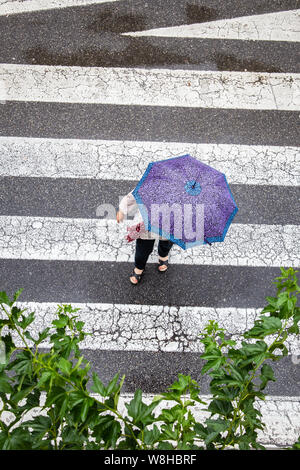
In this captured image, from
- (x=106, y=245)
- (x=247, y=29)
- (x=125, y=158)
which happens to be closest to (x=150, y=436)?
(x=106, y=245)

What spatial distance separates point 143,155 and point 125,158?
0.23m

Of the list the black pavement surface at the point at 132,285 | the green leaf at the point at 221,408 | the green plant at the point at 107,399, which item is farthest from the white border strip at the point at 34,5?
the green leaf at the point at 221,408

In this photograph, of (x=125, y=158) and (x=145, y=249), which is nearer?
(x=145, y=249)

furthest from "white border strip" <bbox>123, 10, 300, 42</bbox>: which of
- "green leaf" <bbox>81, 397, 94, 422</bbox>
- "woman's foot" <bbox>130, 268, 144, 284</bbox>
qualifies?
"green leaf" <bbox>81, 397, 94, 422</bbox>

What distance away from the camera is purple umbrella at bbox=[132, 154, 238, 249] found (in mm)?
4098

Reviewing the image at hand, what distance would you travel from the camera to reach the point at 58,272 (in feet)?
17.5

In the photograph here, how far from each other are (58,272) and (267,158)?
3.02 meters

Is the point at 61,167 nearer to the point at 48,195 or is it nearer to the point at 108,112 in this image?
the point at 48,195

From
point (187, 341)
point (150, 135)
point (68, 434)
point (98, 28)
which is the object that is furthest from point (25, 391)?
point (98, 28)

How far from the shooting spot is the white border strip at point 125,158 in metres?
5.84

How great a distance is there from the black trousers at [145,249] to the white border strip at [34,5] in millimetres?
4108

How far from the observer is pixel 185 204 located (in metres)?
4.10

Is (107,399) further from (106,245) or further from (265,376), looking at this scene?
(106,245)

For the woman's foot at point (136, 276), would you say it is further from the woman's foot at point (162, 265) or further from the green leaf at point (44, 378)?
the green leaf at point (44, 378)
